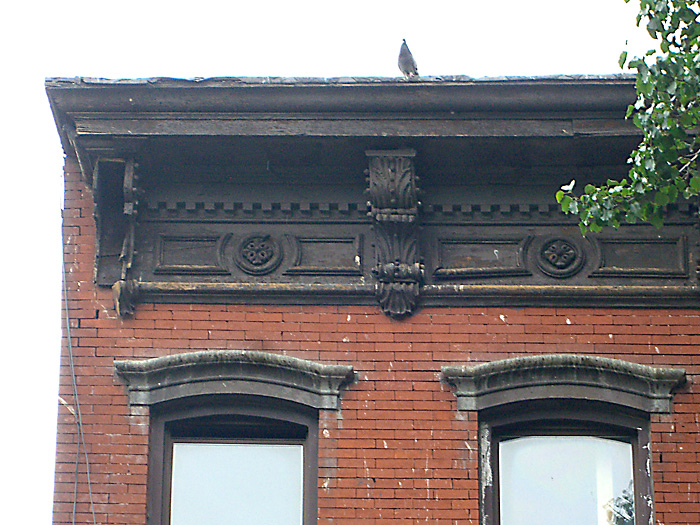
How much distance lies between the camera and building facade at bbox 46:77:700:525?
28.8ft

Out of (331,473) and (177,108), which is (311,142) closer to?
(177,108)

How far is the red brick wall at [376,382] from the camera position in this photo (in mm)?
8609

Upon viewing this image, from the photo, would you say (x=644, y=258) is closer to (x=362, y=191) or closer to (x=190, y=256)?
(x=362, y=191)

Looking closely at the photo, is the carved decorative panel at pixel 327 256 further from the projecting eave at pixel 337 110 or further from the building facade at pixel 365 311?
the projecting eave at pixel 337 110

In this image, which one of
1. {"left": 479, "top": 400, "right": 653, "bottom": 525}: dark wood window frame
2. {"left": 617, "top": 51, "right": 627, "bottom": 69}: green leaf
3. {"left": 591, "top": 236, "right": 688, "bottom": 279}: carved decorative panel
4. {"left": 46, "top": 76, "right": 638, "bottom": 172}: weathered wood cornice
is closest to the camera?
{"left": 617, "top": 51, "right": 627, "bottom": 69}: green leaf

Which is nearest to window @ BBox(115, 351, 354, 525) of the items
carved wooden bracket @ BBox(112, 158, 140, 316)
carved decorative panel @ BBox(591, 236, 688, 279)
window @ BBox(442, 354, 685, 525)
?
carved wooden bracket @ BBox(112, 158, 140, 316)

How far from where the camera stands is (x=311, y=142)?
30.1 ft

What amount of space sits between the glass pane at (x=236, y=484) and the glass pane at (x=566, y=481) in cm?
157

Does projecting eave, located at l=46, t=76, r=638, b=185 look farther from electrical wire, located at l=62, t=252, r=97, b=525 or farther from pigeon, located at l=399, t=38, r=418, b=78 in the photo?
electrical wire, located at l=62, t=252, r=97, b=525

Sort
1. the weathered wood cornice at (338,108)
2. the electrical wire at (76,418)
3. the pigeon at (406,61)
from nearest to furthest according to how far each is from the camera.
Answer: the electrical wire at (76,418) → the weathered wood cornice at (338,108) → the pigeon at (406,61)

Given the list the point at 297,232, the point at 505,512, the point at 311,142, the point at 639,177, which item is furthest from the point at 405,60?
the point at 505,512

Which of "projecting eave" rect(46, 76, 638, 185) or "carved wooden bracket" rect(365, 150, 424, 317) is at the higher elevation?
"projecting eave" rect(46, 76, 638, 185)

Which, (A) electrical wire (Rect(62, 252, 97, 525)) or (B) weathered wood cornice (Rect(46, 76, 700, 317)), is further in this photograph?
(B) weathered wood cornice (Rect(46, 76, 700, 317))

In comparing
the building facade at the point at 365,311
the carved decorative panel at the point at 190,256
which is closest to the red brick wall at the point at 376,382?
the building facade at the point at 365,311
